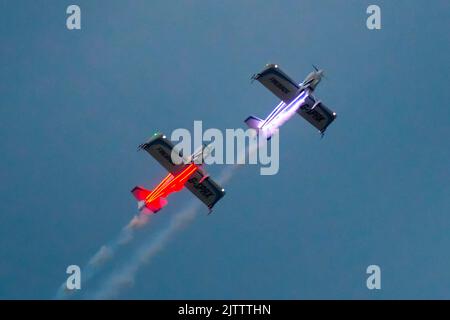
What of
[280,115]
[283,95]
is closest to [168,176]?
[280,115]

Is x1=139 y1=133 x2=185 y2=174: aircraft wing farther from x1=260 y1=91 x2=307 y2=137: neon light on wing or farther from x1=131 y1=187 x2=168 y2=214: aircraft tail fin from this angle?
x1=260 y1=91 x2=307 y2=137: neon light on wing

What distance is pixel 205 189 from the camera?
13412cm

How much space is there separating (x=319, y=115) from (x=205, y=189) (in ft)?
65.6

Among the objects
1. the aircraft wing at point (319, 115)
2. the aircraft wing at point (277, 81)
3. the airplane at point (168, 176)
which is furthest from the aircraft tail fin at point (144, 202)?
the aircraft wing at point (319, 115)

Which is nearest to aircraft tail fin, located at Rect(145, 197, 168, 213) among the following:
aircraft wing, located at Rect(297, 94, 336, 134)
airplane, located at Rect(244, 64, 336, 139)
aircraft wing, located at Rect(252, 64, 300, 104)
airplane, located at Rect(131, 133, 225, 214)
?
airplane, located at Rect(131, 133, 225, 214)

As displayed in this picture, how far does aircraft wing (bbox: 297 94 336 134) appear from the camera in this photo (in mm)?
139500

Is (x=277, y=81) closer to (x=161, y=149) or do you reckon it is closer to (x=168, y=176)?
(x=161, y=149)

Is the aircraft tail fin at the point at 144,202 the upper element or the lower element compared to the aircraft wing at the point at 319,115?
lower

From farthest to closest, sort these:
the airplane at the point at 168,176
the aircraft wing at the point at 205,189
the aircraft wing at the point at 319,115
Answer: the aircraft wing at the point at 319,115 → the aircraft wing at the point at 205,189 → the airplane at the point at 168,176

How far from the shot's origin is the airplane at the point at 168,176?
13125 centimetres

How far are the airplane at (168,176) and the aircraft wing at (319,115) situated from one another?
17024 millimetres

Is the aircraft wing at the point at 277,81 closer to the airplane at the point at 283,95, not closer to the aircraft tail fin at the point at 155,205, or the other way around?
the airplane at the point at 283,95
